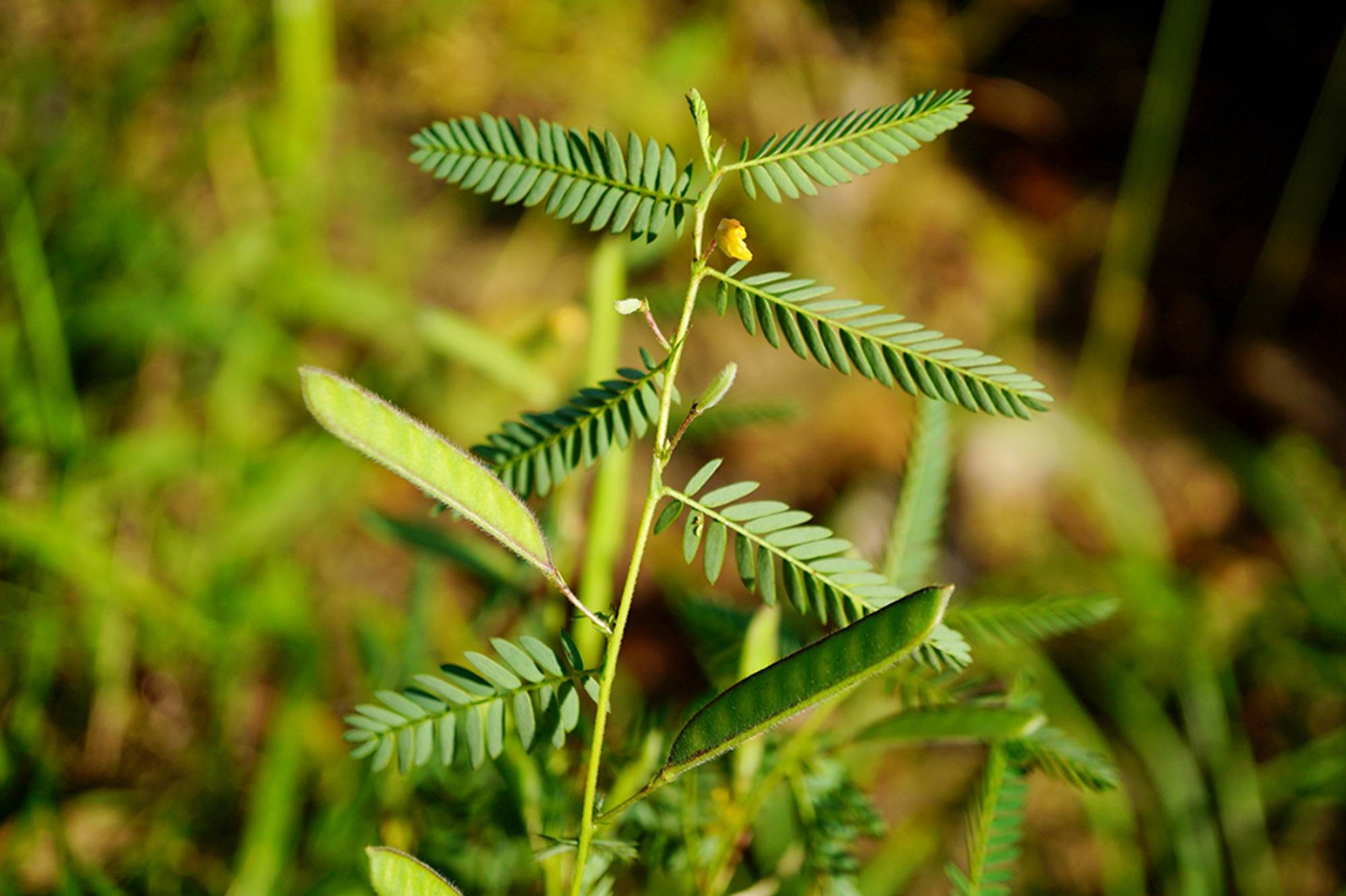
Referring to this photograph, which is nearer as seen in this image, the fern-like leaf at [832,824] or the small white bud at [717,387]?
the small white bud at [717,387]

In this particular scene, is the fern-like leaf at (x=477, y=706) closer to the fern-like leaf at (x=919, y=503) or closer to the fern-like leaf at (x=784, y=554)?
the fern-like leaf at (x=784, y=554)

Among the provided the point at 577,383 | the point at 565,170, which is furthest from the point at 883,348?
the point at 577,383

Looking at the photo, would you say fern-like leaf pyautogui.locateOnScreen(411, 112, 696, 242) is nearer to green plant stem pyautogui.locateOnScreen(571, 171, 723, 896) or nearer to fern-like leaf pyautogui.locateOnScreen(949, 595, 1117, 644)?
green plant stem pyautogui.locateOnScreen(571, 171, 723, 896)

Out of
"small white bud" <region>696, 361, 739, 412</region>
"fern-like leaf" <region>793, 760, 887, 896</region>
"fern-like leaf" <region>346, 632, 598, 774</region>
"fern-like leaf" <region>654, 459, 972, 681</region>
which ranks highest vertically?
"small white bud" <region>696, 361, 739, 412</region>

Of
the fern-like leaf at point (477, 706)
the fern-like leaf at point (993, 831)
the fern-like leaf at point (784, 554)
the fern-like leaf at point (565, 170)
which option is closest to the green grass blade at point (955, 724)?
the fern-like leaf at point (993, 831)

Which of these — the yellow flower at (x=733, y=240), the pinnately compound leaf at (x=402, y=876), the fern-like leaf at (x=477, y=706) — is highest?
the yellow flower at (x=733, y=240)

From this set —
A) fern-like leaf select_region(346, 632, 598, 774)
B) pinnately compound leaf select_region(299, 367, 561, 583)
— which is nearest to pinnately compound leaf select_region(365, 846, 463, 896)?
fern-like leaf select_region(346, 632, 598, 774)

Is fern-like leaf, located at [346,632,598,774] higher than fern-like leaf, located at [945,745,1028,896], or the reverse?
fern-like leaf, located at [346,632,598,774]
